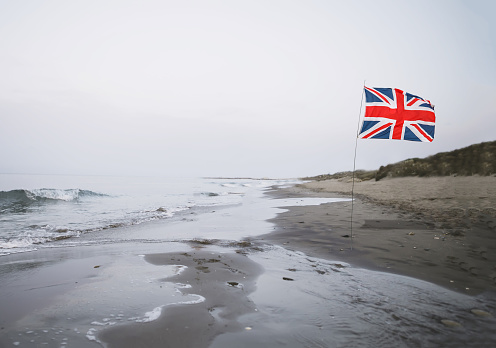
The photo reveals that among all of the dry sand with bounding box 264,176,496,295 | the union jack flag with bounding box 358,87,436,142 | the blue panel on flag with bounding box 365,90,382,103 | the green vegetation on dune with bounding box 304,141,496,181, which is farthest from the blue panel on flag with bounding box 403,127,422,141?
the green vegetation on dune with bounding box 304,141,496,181

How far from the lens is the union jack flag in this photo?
803cm

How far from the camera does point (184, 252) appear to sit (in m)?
5.77

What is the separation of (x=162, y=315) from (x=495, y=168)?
81.6 ft

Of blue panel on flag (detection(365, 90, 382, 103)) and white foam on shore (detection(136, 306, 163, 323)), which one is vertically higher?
blue panel on flag (detection(365, 90, 382, 103))

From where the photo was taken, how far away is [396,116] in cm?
815

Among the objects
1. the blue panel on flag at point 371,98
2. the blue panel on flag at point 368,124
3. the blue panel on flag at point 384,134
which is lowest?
the blue panel on flag at point 384,134

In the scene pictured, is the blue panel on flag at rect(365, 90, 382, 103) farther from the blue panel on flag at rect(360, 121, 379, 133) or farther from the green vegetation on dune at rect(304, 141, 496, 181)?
the green vegetation on dune at rect(304, 141, 496, 181)

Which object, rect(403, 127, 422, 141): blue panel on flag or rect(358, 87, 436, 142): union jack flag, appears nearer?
rect(358, 87, 436, 142): union jack flag

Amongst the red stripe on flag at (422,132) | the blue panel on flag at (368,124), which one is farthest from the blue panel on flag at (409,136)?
the blue panel on flag at (368,124)

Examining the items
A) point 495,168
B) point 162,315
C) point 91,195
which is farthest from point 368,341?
point 91,195

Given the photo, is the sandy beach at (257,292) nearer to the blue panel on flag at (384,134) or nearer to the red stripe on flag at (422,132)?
the blue panel on flag at (384,134)

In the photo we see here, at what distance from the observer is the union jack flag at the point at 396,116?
8.03 m

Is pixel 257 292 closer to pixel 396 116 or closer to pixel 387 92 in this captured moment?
pixel 396 116

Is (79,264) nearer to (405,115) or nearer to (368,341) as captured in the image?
(368,341)
